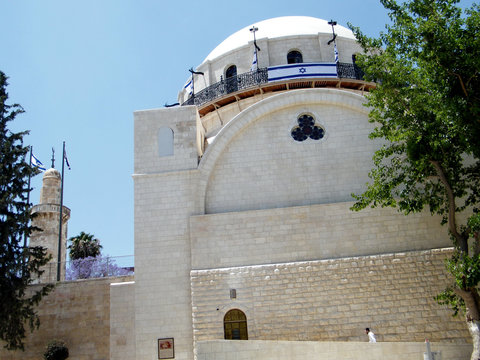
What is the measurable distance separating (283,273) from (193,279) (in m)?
2.36

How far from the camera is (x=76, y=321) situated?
47.3 feet

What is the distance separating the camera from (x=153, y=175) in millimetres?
14258

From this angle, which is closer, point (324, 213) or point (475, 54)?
point (475, 54)

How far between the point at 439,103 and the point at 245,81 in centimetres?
856

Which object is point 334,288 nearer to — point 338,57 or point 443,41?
point 443,41

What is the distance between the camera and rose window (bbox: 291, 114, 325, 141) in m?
14.6

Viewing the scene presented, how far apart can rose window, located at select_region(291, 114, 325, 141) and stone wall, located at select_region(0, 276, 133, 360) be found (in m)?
6.50

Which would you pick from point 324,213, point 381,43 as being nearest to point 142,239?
point 324,213

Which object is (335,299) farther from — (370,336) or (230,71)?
(230,71)

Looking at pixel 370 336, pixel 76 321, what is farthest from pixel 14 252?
pixel 370 336

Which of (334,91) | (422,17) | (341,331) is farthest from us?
(334,91)

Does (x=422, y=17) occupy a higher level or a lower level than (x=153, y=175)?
higher

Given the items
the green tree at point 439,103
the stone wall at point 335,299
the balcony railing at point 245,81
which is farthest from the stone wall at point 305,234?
the balcony railing at point 245,81

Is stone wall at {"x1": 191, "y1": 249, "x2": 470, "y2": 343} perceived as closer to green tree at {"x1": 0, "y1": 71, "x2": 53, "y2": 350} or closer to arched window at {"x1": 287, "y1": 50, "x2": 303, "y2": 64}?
green tree at {"x1": 0, "y1": 71, "x2": 53, "y2": 350}
